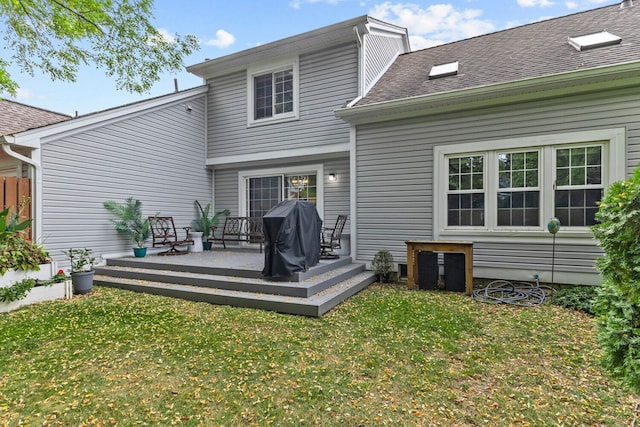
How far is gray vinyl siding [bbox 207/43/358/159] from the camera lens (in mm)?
7539

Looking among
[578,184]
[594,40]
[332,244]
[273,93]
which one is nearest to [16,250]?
[332,244]

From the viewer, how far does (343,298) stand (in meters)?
5.04

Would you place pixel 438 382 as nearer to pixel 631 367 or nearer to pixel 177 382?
pixel 631 367

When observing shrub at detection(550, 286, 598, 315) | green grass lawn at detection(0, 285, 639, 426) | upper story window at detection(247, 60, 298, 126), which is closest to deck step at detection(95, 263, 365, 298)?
green grass lawn at detection(0, 285, 639, 426)

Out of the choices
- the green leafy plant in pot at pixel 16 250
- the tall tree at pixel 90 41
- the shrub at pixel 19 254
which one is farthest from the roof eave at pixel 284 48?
the shrub at pixel 19 254

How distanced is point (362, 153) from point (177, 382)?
215 inches

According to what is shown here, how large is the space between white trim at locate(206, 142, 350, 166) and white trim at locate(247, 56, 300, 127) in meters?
0.86

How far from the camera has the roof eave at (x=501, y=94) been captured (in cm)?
478

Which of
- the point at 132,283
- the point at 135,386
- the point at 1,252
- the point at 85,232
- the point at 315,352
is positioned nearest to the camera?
the point at 135,386

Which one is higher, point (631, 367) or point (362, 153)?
point (362, 153)

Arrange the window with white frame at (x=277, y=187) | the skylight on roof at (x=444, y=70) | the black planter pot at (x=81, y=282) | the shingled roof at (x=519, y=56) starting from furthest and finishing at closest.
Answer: the window with white frame at (x=277, y=187)
the skylight on roof at (x=444, y=70)
the black planter pot at (x=81, y=282)
the shingled roof at (x=519, y=56)

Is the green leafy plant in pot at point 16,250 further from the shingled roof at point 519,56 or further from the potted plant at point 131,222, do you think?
the shingled roof at point 519,56

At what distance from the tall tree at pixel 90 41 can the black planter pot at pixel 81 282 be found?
5.20 m

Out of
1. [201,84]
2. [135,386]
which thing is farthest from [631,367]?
[201,84]
